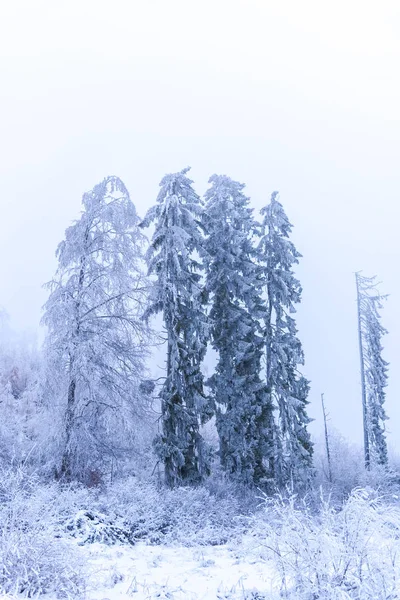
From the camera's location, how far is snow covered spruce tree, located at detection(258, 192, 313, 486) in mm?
21297

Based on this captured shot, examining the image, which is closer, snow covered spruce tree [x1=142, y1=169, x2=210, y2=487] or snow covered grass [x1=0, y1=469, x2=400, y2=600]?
snow covered grass [x1=0, y1=469, x2=400, y2=600]

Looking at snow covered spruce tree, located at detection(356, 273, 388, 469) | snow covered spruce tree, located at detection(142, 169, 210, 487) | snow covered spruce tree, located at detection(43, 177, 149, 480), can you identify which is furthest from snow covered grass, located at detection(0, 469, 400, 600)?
snow covered spruce tree, located at detection(356, 273, 388, 469)

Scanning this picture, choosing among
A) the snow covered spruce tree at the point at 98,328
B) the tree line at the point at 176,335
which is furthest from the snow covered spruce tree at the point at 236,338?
the snow covered spruce tree at the point at 98,328

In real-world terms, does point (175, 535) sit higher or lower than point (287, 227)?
lower

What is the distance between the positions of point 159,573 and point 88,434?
306 inches

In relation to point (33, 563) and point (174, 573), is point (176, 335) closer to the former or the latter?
point (174, 573)

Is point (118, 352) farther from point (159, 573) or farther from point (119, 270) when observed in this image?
point (159, 573)

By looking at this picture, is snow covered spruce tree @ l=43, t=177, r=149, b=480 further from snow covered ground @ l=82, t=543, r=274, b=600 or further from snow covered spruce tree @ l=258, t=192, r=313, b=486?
snow covered spruce tree @ l=258, t=192, r=313, b=486

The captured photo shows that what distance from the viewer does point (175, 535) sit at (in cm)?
1141

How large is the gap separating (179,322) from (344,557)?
1352 centimetres

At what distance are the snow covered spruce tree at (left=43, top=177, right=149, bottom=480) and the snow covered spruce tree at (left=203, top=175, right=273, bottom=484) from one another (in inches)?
166

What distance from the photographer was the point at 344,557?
579cm

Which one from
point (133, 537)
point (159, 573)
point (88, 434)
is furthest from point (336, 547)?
point (88, 434)

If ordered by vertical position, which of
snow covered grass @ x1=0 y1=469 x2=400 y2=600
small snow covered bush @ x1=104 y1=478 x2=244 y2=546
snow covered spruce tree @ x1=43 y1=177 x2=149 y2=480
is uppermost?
snow covered spruce tree @ x1=43 y1=177 x2=149 y2=480
